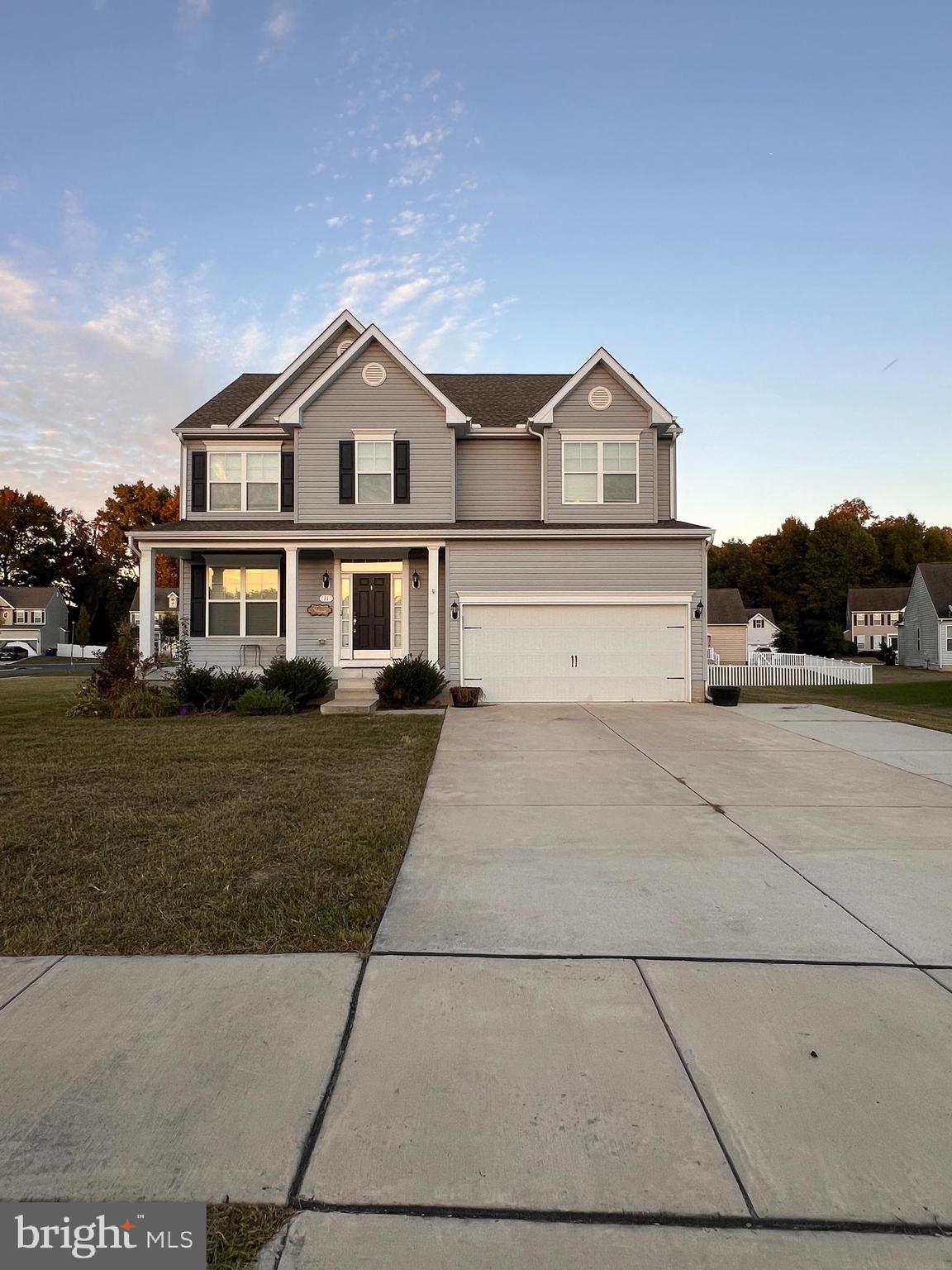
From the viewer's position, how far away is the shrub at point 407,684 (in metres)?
14.0

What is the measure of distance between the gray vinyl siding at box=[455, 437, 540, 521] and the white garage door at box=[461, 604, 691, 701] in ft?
9.00

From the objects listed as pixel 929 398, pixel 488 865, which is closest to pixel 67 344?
pixel 488 865

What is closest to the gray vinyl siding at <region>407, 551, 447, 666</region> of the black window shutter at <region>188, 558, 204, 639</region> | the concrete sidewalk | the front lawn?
the black window shutter at <region>188, 558, 204, 639</region>

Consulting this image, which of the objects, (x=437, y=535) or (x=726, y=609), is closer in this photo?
(x=437, y=535)

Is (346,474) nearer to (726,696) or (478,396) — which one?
(478,396)

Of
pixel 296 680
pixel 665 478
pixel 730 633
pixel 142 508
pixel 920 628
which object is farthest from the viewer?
pixel 142 508

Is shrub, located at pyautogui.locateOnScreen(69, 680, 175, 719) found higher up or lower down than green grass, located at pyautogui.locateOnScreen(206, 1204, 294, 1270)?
higher up

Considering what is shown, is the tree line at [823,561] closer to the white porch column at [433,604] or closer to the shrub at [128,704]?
the white porch column at [433,604]

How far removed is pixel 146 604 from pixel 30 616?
52275 millimetres

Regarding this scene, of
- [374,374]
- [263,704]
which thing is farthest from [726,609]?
[263,704]

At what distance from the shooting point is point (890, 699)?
59.9 ft

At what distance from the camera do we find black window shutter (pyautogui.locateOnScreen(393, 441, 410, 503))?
51.3ft

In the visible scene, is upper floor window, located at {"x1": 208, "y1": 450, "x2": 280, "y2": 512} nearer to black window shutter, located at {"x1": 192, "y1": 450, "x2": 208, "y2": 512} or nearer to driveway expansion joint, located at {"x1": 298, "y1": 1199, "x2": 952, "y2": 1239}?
black window shutter, located at {"x1": 192, "y1": 450, "x2": 208, "y2": 512}

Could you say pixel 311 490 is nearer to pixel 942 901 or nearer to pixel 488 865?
pixel 488 865
